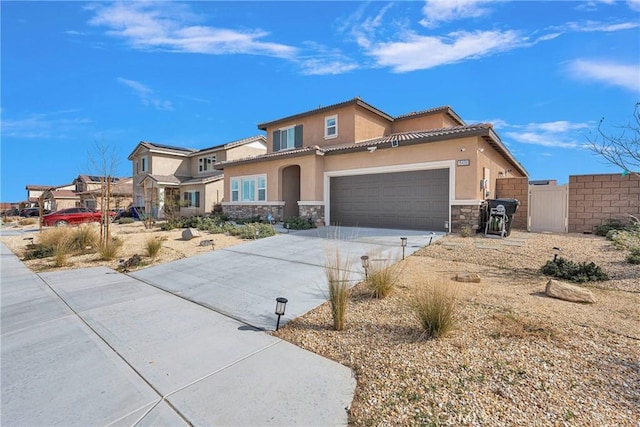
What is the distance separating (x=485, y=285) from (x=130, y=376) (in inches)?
222

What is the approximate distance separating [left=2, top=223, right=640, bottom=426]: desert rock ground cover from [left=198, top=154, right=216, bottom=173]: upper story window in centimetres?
2592

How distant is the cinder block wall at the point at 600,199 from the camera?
11.6 m

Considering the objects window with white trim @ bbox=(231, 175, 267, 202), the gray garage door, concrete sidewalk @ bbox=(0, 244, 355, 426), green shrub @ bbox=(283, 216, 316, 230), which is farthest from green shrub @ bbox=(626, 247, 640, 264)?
window with white trim @ bbox=(231, 175, 267, 202)

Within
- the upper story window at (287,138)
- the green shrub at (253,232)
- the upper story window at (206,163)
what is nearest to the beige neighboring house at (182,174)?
the upper story window at (206,163)

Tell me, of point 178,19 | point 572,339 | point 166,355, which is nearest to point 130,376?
point 166,355

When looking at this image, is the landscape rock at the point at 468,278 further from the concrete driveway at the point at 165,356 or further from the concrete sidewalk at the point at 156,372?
the concrete sidewalk at the point at 156,372

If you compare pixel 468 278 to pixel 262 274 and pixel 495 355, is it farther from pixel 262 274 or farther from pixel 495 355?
pixel 262 274

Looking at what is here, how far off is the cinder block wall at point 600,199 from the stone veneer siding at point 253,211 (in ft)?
45.4

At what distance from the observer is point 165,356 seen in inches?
133

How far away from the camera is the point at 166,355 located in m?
3.41

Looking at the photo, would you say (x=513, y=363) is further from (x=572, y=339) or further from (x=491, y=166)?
(x=491, y=166)

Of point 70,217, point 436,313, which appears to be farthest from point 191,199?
point 436,313

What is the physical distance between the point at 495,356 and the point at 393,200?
10.2m

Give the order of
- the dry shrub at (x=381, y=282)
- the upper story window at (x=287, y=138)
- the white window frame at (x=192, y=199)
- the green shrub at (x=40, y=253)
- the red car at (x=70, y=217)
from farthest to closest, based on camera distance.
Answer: the white window frame at (x=192, y=199), the red car at (x=70, y=217), the upper story window at (x=287, y=138), the green shrub at (x=40, y=253), the dry shrub at (x=381, y=282)
